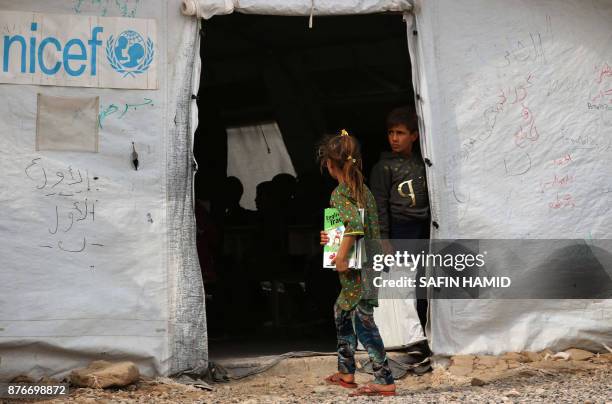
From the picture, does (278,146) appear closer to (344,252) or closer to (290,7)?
(290,7)

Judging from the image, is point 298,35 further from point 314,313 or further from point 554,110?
point 554,110

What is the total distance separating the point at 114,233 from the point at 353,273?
1598 millimetres

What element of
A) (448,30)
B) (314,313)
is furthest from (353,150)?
(314,313)

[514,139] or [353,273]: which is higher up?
[514,139]

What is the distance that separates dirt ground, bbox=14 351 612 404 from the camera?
14.4ft

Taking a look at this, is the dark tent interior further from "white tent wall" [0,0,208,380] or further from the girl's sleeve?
the girl's sleeve

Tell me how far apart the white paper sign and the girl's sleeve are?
1.58 metres

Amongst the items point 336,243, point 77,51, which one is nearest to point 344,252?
point 336,243

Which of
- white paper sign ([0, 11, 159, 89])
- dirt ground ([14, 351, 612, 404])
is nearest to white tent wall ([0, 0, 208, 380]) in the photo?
white paper sign ([0, 11, 159, 89])

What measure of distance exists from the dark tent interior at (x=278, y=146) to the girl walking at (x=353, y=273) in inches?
73.4

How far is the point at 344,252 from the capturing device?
14.1 ft

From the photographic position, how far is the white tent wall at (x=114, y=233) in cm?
491

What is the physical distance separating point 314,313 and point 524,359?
9.11 feet

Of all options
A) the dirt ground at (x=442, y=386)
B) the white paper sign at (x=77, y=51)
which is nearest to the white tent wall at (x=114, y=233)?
the white paper sign at (x=77, y=51)
